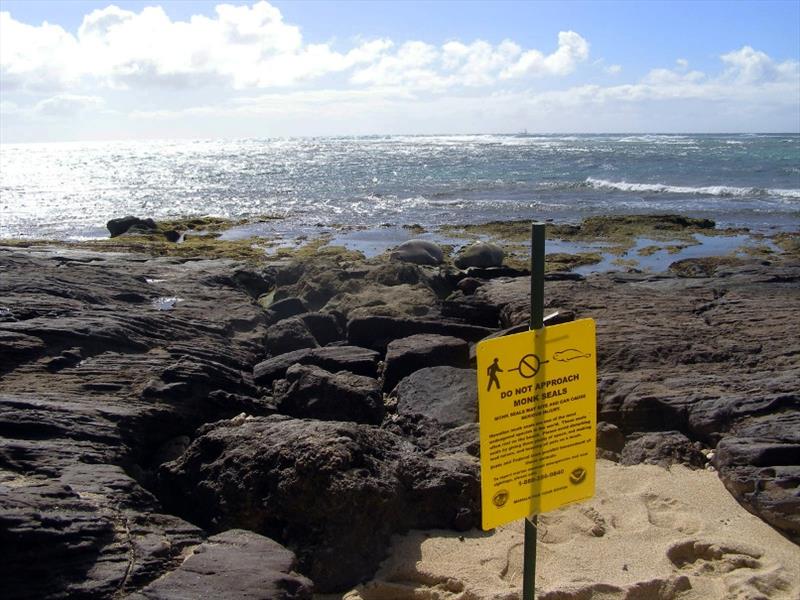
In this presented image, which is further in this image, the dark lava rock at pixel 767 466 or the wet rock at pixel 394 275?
the wet rock at pixel 394 275

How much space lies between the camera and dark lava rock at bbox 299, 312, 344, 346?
12359mm

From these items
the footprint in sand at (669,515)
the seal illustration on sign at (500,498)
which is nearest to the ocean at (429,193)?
the footprint in sand at (669,515)

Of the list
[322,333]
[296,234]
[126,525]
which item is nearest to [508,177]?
[296,234]

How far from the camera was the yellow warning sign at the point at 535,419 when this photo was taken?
3.05m

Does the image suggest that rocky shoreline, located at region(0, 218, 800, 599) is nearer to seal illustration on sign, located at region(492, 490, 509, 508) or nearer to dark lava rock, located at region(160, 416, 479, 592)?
dark lava rock, located at region(160, 416, 479, 592)

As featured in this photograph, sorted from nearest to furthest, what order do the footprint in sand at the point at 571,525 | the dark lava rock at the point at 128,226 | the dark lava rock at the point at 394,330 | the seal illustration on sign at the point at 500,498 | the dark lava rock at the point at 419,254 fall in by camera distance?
the seal illustration on sign at the point at 500,498
the footprint in sand at the point at 571,525
the dark lava rock at the point at 394,330
the dark lava rock at the point at 419,254
the dark lava rock at the point at 128,226

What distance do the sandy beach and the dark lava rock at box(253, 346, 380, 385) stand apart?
4.57 metres

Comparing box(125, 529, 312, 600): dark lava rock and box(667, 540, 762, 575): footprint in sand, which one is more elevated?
box(125, 529, 312, 600): dark lava rock

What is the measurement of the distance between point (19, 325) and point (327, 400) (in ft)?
11.9

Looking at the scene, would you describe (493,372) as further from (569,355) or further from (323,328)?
(323,328)

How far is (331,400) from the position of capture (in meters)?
8.41

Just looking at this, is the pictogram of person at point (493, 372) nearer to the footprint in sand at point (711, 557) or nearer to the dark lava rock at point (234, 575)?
the dark lava rock at point (234, 575)

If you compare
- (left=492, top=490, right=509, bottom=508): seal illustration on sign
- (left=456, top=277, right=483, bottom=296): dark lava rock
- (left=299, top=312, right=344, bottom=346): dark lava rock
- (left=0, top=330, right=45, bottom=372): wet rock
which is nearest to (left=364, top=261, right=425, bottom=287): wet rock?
(left=456, top=277, right=483, bottom=296): dark lava rock

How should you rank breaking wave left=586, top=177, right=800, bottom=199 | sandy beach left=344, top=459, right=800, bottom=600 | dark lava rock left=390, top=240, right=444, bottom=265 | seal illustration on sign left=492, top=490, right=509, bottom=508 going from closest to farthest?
1. seal illustration on sign left=492, top=490, right=509, bottom=508
2. sandy beach left=344, top=459, right=800, bottom=600
3. dark lava rock left=390, top=240, right=444, bottom=265
4. breaking wave left=586, top=177, right=800, bottom=199
